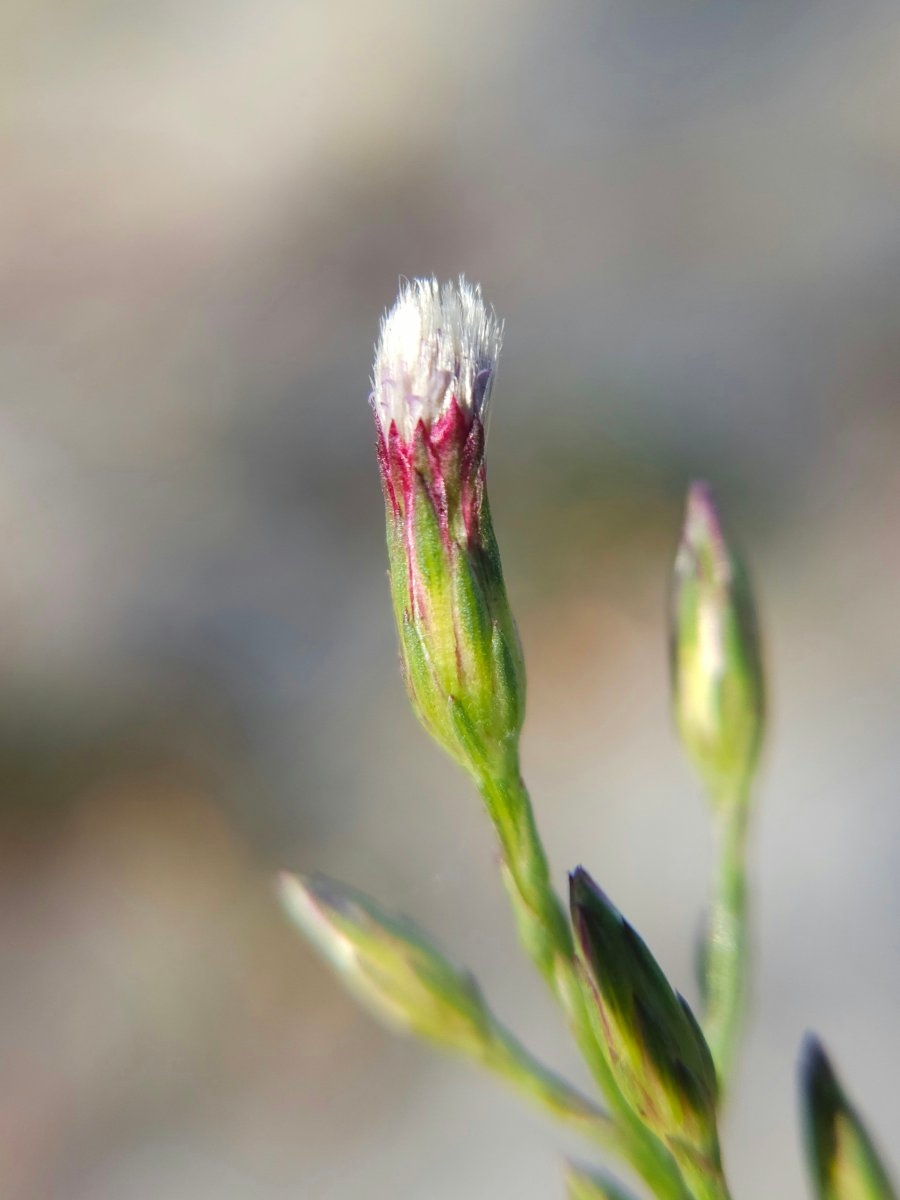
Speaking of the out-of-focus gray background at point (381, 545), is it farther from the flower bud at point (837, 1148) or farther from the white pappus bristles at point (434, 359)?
the white pappus bristles at point (434, 359)

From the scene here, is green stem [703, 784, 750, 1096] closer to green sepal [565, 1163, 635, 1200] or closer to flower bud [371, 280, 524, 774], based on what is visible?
green sepal [565, 1163, 635, 1200]

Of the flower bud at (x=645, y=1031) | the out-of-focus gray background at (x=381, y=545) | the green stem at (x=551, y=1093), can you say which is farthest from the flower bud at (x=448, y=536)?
the out-of-focus gray background at (x=381, y=545)

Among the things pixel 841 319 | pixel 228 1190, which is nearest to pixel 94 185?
pixel 841 319

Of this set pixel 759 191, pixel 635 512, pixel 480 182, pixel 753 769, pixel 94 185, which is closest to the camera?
pixel 753 769

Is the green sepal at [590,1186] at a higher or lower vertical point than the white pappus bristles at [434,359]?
lower

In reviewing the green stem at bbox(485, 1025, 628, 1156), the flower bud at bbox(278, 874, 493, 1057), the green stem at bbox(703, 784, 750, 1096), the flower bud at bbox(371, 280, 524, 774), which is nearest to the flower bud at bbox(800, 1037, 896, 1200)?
the green stem at bbox(703, 784, 750, 1096)

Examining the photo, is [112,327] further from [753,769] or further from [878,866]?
[753,769]
